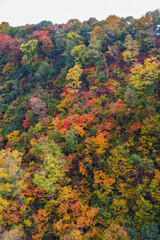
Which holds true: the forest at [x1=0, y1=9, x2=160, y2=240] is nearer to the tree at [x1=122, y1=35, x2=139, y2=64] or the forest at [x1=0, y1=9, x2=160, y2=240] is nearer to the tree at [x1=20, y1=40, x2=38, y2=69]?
the tree at [x1=122, y1=35, x2=139, y2=64]

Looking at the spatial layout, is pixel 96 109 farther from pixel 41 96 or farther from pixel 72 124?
pixel 41 96

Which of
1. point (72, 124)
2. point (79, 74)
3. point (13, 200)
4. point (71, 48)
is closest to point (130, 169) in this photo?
point (72, 124)

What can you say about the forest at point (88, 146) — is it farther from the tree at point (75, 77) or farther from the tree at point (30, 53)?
the tree at point (30, 53)

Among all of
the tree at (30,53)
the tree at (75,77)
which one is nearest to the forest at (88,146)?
the tree at (75,77)

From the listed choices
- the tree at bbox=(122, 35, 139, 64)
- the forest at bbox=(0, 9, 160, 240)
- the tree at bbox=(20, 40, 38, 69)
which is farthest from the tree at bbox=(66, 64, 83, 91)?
the tree at bbox=(20, 40, 38, 69)

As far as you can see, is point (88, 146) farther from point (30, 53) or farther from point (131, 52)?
point (30, 53)

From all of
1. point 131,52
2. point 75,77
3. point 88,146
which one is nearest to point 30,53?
point 75,77

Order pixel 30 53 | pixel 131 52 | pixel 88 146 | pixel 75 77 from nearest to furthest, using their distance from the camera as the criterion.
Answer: pixel 88 146 < pixel 131 52 < pixel 75 77 < pixel 30 53

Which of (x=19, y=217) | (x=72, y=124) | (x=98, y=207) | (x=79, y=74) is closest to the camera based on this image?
(x=98, y=207)
